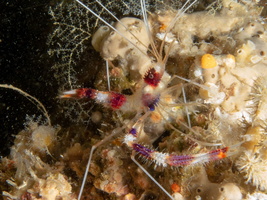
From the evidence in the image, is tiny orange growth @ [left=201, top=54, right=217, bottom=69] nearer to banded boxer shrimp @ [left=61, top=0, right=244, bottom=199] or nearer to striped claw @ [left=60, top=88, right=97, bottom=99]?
banded boxer shrimp @ [left=61, top=0, right=244, bottom=199]

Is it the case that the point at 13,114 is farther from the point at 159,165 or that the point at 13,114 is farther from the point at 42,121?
the point at 159,165

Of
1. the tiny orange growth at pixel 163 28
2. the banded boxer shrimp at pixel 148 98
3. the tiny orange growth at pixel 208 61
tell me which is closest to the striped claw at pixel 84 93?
the banded boxer shrimp at pixel 148 98

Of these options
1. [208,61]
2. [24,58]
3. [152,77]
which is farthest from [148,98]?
[24,58]

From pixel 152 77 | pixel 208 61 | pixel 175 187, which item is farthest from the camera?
pixel 152 77

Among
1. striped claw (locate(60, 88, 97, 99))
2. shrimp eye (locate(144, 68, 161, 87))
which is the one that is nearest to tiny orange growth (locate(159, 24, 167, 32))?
shrimp eye (locate(144, 68, 161, 87))

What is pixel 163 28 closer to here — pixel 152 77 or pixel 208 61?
pixel 152 77

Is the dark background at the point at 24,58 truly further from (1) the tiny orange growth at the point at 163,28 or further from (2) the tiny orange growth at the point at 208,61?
(2) the tiny orange growth at the point at 208,61
